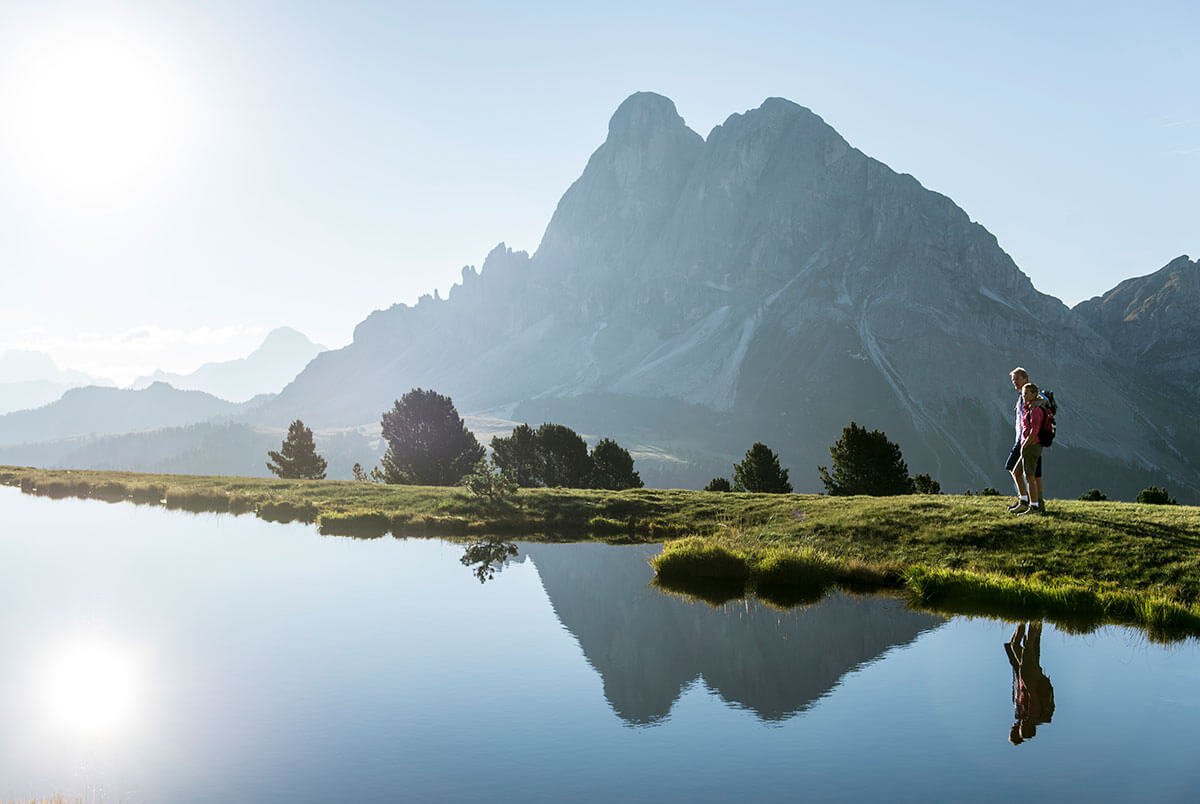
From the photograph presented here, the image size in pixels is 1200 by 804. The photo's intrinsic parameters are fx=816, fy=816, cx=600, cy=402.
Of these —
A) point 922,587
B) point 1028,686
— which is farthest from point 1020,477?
point 1028,686

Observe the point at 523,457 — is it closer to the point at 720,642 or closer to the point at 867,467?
the point at 867,467

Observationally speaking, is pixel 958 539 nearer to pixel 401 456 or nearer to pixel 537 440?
pixel 537 440

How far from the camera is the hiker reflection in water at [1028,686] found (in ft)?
43.1

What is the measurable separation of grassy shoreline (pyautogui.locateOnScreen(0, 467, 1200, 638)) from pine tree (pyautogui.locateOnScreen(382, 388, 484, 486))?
159 ft

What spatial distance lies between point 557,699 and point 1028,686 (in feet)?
28.9

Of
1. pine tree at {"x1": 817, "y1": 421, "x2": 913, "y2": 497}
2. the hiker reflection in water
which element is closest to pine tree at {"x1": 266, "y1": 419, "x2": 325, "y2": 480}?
pine tree at {"x1": 817, "y1": 421, "x2": 913, "y2": 497}

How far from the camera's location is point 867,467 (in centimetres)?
7844

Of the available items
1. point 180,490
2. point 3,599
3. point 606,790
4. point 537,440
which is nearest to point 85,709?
point 606,790

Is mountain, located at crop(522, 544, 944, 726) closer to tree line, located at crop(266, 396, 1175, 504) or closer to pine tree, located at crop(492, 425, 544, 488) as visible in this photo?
tree line, located at crop(266, 396, 1175, 504)

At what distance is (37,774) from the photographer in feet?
38.0

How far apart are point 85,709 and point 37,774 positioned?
118 inches

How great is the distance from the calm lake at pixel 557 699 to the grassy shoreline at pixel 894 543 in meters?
1.89

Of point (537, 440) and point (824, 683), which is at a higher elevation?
point (537, 440)

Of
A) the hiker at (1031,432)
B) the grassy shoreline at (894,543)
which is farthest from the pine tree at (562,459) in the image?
the hiker at (1031,432)
